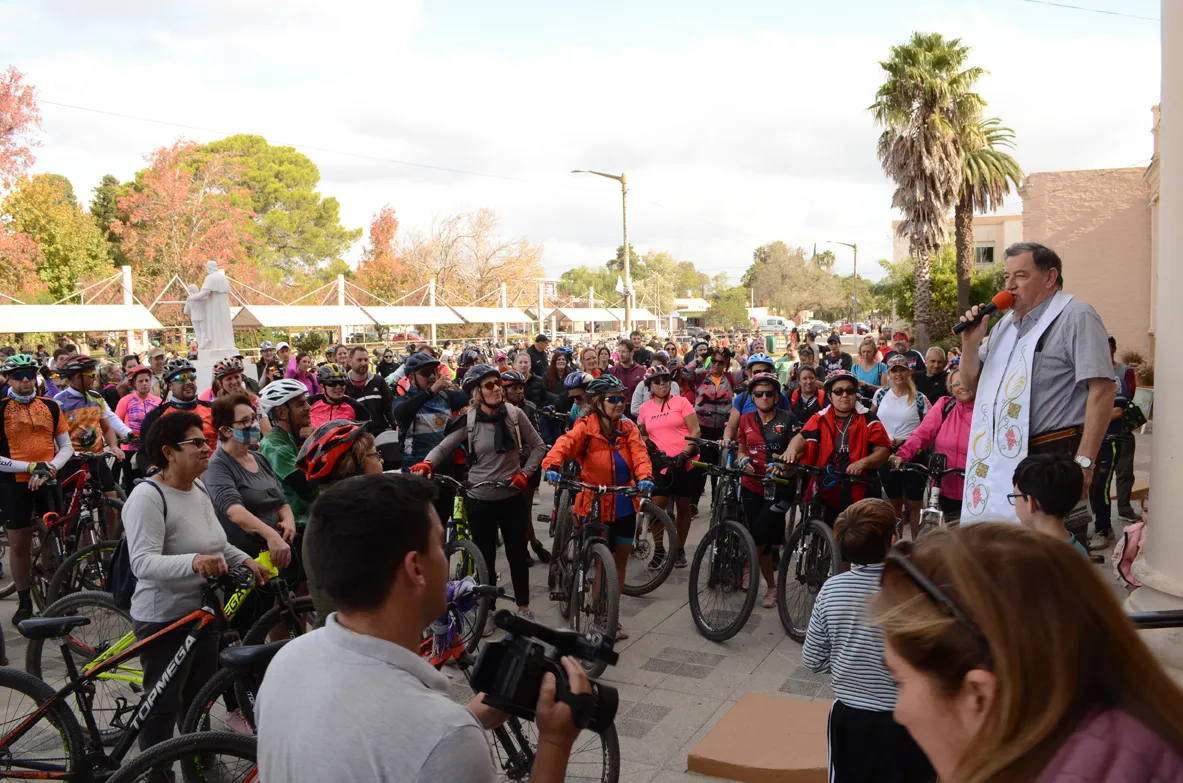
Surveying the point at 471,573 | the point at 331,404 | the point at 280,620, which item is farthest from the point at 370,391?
the point at 280,620

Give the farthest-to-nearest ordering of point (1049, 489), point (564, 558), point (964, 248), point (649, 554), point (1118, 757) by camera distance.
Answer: point (964, 248) → point (649, 554) → point (564, 558) → point (1049, 489) → point (1118, 757)

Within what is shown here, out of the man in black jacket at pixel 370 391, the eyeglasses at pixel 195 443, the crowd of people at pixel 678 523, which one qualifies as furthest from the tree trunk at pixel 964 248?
the eyeglasses at pixel 195 443

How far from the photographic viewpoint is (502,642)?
173 centimetres

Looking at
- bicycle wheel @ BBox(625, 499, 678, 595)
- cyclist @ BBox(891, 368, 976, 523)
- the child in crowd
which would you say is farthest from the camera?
bicycle wheel @ BBox(625, 499, 678, 595)

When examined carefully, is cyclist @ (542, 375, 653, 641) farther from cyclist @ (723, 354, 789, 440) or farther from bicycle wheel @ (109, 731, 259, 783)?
bicycle wheel @ (109, 731, 259, 783)

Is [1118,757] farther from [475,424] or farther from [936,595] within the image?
[475,424]

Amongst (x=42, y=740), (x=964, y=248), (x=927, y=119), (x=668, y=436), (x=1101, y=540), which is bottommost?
(x=1101, y=540)

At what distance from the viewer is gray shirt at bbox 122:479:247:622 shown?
4.02 meters

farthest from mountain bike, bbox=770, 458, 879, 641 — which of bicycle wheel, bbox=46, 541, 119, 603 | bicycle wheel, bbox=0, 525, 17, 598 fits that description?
bicycle wheel, bbox=0, 525, 17, 598

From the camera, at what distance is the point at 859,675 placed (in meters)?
3.24

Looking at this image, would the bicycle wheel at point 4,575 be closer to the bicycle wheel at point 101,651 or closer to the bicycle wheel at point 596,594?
the bicycle wheel at point 101,651

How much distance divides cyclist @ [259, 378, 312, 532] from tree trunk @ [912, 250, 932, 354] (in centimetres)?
2784

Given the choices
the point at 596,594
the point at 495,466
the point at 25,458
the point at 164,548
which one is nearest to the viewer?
the point at 164,548

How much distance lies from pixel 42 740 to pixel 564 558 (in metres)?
3.72
